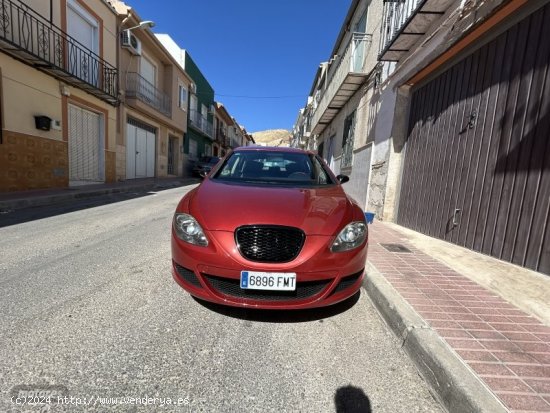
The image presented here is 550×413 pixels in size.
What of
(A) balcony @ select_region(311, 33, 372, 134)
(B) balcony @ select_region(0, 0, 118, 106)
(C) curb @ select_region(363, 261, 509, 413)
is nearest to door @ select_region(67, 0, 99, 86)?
(B) balcony @ select_region(0, 0, 118, 106)

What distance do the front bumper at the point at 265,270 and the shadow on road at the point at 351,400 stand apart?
1.94ft

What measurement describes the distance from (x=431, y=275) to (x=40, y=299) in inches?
149

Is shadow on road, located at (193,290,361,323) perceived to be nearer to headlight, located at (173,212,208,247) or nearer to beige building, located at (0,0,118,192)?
headlight, located at (173,212,208,247)

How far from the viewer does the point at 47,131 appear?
8750 mm

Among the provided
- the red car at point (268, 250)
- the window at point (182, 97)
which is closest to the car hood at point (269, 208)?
the red car at point (268, 250)

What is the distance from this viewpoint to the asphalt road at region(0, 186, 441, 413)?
1.57 m

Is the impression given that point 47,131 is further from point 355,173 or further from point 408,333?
point 408,333

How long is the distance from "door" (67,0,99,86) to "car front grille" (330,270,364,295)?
11.4 meters

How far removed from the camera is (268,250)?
2123mm

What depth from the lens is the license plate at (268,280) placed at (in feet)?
6.75

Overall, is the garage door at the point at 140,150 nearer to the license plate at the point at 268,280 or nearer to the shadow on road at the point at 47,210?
the shadow on road at the point at 47,210

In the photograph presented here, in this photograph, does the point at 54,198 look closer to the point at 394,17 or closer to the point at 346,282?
the point at 346,282

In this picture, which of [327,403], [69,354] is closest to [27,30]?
[69,354]

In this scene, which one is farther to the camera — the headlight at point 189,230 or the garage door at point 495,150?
the garage door at point 495,150
